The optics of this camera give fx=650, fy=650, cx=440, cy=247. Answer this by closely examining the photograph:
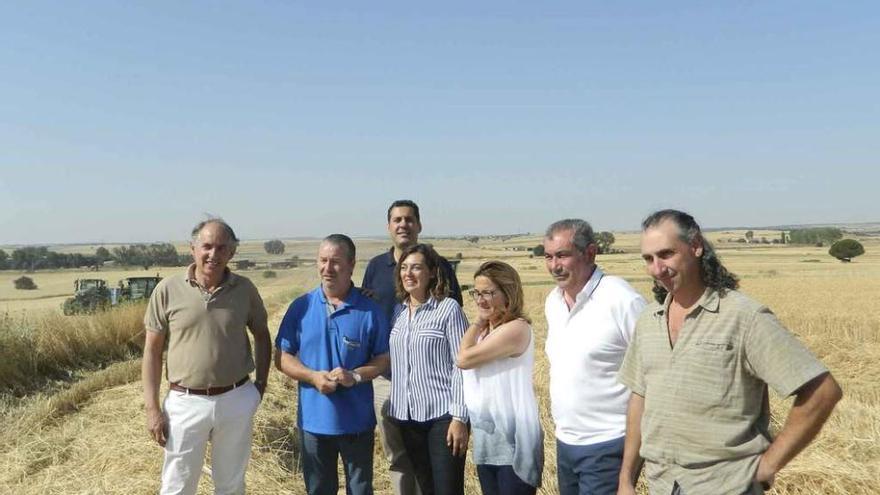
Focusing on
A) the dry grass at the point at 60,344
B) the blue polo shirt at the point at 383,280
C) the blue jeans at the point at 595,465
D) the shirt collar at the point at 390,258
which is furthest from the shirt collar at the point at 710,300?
the dry grass at the point at 60,344

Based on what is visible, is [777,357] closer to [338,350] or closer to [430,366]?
[430,366]

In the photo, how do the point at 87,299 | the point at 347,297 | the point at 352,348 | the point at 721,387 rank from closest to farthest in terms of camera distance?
the point at 721,387 → the point at 352,348 → the point at 347,297 → the point at 87,299

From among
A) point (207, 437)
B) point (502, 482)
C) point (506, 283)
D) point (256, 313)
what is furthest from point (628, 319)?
point (207, 437)

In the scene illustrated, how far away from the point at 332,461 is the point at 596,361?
1.86 metres

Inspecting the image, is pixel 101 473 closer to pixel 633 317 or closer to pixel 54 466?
Result: pixel 54 466

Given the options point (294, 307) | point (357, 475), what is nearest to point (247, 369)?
point (294, 307)

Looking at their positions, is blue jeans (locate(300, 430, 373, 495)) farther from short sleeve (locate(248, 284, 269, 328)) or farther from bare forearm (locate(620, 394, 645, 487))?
bare forearm (locate(620, 394, 645, 487))

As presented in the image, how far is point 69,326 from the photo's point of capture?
13.3m

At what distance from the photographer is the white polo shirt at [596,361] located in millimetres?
3156

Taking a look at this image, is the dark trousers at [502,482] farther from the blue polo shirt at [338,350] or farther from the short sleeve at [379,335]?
the short sleeve at [379,335]

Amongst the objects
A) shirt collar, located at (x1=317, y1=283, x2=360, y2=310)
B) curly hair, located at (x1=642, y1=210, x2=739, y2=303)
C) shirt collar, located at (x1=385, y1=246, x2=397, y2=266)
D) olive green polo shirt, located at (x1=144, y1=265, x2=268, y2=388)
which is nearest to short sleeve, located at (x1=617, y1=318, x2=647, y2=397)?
curly hair, located at (x1=642, y1=210, x2=739, y2=303)

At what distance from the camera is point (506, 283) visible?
3562 mm

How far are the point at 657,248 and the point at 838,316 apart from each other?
70.7 feet

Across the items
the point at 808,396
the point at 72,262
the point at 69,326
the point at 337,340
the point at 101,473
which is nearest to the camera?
the point at 808,396
